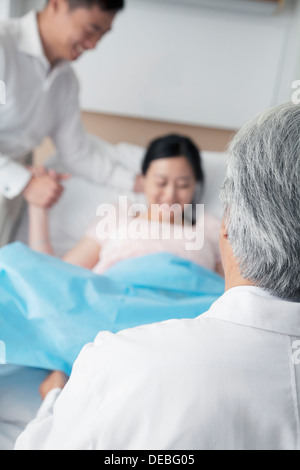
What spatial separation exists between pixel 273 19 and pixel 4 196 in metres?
1.74

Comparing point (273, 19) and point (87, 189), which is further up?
Answer: point (273, 19)

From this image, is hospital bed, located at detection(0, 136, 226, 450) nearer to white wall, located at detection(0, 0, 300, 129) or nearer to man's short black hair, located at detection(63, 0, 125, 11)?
white wall, located at detection(0, 0, 300, 129)

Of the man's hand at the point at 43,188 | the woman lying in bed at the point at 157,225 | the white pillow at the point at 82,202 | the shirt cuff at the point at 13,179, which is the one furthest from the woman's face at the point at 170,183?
the shirt cuff at the point at 13,179

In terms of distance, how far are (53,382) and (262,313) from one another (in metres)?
0.61

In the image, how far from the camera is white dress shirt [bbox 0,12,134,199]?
1826 mm

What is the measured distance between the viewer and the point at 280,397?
2.26 feet

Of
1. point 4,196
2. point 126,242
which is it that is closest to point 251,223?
point 126,242

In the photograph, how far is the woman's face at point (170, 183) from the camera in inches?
77.5

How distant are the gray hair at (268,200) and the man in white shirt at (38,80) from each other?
1189mm

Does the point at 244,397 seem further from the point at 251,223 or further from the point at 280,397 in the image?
the point at 251,223

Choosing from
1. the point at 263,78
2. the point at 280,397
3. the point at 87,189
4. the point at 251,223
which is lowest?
the point at 87,189

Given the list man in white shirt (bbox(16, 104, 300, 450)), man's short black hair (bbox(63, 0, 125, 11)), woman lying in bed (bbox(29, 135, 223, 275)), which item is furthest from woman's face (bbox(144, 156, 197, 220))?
man in white shirt (bbox(16, 104, 300, 450))

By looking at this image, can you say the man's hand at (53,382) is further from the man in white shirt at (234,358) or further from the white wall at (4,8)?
the white wall at (4,8)

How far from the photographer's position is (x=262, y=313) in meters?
0.73
